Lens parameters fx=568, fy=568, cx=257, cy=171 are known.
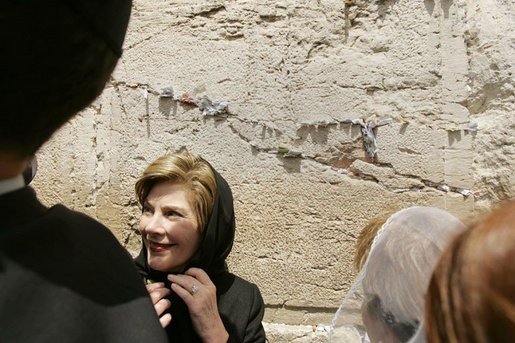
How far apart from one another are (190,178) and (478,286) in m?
1.52

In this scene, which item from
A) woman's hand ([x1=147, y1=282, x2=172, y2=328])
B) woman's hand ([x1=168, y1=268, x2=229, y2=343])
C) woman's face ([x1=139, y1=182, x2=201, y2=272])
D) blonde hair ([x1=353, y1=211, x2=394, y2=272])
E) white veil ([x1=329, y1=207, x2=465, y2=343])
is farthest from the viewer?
woman's face ([x1=139, y1=182, x2=201, y2=272])

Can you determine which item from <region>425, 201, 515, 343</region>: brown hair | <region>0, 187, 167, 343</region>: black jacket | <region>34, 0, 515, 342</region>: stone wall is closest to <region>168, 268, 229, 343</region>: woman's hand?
<region>34, 0, 515, 342</region>: stone wall

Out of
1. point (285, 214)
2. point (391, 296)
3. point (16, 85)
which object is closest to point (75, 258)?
point (16, 85)

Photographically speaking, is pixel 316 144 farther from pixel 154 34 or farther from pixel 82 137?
pixel 82 137

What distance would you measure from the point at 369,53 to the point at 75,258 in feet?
6.06

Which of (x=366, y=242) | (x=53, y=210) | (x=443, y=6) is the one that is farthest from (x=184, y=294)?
(x=443, y=6)

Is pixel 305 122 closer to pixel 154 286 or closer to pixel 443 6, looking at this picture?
pixel 443 6

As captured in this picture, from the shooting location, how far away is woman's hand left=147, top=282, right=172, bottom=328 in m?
1.78

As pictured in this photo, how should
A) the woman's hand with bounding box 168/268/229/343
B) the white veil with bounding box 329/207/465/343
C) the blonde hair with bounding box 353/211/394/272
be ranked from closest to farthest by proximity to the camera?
the white veil with bounding box 329/207/465/343, the blonde hair with bounding box 353/211/394/272, the woman's hand with bounding box 168/268/229/343

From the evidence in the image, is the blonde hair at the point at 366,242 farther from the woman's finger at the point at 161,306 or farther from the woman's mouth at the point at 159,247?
the woman's mouth at the point at 159,247

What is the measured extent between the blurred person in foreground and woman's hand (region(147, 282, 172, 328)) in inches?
38.5

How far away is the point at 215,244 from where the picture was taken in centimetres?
207

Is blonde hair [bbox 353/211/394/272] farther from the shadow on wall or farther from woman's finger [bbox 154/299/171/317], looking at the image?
the shadow on wall

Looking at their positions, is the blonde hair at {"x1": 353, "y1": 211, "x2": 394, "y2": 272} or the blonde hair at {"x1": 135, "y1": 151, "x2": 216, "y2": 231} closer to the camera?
the blonde hair at {"x1": 353, "y1": 211, "x2": 394, "y2": 272}
